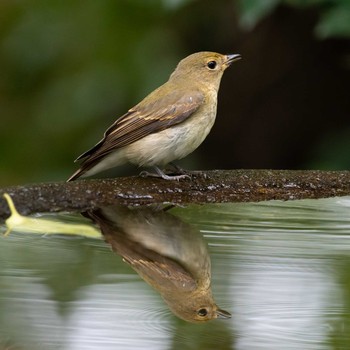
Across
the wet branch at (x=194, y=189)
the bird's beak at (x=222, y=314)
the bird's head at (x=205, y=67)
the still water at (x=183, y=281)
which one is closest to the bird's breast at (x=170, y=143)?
the wet branch at (x=194, y=189)

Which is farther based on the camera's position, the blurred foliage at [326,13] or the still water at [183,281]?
the blurred foliage at [326,13]

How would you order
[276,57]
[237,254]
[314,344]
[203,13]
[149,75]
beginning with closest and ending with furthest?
[314,344]
[237,254]
[149,75]
[203,13]
[276,57]

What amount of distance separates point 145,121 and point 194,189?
0.71m

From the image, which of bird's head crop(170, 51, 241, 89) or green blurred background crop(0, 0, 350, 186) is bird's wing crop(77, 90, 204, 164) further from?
green blurred background crop(0, 0, 350, 186)

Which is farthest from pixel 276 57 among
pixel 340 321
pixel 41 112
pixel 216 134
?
pixel 340 321

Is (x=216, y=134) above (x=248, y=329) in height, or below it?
above

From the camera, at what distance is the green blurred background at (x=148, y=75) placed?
23.7 ft

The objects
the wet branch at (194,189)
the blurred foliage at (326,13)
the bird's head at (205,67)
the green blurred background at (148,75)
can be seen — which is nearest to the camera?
the wet branch at (194,189)

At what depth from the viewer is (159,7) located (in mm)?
7355

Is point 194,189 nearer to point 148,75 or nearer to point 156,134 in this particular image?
point 156,134

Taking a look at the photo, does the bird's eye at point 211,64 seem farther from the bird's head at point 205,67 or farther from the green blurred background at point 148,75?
the green blurred background at point 148,75

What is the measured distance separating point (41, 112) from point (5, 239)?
3.51 meters

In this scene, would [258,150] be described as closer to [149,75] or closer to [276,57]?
[276,57]

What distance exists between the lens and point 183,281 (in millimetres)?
3473
